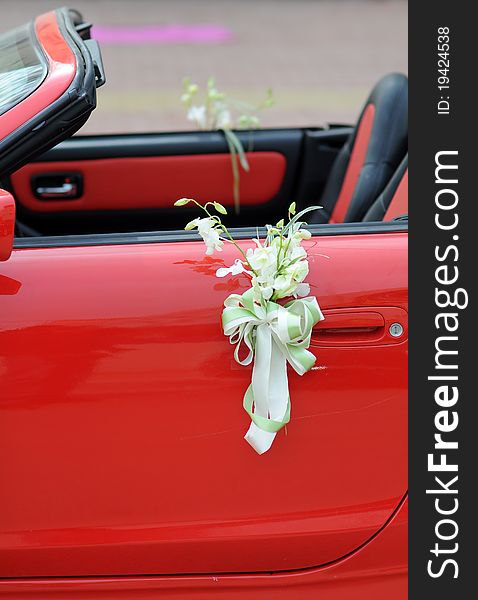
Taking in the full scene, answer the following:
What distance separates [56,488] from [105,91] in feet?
23.3

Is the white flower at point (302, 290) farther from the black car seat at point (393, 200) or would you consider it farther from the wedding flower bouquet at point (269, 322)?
the black car seat at point (393, 200)

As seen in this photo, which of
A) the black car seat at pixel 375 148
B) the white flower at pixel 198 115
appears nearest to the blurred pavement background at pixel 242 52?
the white flower at pixel 198 115

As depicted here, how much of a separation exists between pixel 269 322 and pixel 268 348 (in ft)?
0.17

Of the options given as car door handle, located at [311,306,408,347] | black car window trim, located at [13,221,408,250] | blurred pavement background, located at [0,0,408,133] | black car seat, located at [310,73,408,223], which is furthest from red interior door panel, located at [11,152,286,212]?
blurred pavement background, located at [0,0,408,133]

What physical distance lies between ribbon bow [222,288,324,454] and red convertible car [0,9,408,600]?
0.04 metres

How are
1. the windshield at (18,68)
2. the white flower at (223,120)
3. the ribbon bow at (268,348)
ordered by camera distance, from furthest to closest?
the white flower at (223,120) → the windshield at (18,68) → the ribbon bow at (268,348)

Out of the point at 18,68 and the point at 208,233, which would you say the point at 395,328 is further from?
the point at 18,68

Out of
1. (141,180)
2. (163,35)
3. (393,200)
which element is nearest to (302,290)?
(393,200)

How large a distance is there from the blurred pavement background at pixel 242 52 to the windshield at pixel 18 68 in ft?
15.0

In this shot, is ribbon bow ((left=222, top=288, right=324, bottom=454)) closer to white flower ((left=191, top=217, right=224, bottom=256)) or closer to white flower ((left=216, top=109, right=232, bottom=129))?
white flower ((left=191, top=217, right=224, bottom=256))

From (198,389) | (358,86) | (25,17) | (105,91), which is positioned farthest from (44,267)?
(25,17)

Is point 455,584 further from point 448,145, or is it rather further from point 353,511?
point 448,145

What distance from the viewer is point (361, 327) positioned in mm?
1876

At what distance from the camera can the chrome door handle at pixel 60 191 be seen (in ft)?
10.6
